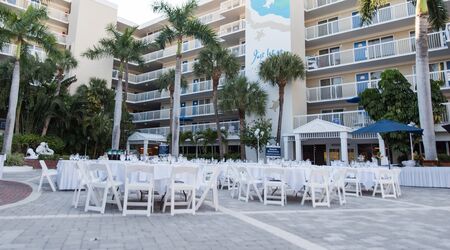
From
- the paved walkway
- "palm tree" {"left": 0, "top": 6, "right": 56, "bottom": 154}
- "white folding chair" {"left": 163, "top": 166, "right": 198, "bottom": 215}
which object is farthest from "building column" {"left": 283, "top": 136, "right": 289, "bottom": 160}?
"white folding chair" {"left": 163, "top": 166, "right": 198, "bottom": 215}

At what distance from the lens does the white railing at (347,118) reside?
831 inches

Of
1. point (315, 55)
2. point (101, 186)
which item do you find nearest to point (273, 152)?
point (315, 55)

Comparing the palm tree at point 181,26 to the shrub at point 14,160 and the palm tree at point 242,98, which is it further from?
the shrub at point 14,160

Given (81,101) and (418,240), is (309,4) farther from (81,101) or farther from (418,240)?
(418,240)

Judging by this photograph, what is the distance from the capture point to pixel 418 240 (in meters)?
4.56

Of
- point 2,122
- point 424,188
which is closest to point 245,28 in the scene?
point 424,188

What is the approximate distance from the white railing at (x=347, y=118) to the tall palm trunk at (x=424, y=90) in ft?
20.7

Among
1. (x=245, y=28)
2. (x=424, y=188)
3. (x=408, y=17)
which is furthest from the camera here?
(x=245, y=28)

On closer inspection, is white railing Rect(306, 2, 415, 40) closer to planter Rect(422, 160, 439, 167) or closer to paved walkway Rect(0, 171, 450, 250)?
planter Rect(422, 160, 439, 167)

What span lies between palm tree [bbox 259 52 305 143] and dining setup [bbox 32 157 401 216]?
12406 millimetres

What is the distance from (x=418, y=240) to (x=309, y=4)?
1019 inches

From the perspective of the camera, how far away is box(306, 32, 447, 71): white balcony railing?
20594mm

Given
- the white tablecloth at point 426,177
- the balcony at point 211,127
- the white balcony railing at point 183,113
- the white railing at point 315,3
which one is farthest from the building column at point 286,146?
the white railing at point 315,3

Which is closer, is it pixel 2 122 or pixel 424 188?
pixel 424 188
